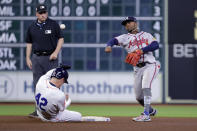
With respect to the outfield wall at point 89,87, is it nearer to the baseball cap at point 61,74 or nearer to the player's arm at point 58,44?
the player's arm at point 58,44

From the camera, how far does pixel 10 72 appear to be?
16625 millimetres

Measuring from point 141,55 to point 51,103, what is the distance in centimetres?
195

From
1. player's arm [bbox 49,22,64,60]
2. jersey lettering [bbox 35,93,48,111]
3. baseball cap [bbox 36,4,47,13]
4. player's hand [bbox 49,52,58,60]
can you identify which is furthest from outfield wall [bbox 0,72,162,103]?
jersey lettering [bbox 35,93,48,111]

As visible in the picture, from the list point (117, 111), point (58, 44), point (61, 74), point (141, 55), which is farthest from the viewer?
point (117, 111)

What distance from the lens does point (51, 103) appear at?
9242 mm

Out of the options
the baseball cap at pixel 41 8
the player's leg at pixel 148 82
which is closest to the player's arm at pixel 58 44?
the baseball cap at pixel 41 8

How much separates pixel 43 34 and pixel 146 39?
76.6 inches

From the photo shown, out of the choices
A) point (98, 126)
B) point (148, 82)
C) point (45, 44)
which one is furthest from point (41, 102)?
point (148, 82)

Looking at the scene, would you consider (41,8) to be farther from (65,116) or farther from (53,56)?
(65,116)

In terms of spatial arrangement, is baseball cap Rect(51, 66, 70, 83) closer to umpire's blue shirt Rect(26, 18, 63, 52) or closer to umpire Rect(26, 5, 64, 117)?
umpire Rect(26, 5, 64, 117)

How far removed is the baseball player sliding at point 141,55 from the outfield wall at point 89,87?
5985mm

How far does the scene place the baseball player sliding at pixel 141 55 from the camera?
33.1 ft

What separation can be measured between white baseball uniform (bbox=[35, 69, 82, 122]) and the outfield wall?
268 inches

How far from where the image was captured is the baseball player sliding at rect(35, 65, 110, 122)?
30.3 feet
